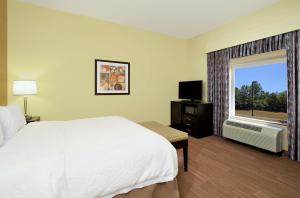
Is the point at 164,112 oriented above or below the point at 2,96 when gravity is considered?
below

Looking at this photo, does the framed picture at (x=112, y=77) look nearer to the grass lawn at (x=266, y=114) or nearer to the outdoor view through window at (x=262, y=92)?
the outdoor view through window at (x=262, y=92)

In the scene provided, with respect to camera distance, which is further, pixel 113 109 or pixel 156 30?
pixel 156 30

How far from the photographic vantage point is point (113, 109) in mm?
3850

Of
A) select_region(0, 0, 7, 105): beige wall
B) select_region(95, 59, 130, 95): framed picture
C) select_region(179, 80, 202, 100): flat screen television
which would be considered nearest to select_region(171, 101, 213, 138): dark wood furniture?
select_region(179, 80, 202, 100): flat screen television

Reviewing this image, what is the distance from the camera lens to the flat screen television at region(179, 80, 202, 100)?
421 centimetres

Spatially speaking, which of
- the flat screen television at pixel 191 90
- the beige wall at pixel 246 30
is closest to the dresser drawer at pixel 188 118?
the flat screen television at pixel 191 90

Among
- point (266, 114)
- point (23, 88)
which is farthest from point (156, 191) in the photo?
point (266, 114)

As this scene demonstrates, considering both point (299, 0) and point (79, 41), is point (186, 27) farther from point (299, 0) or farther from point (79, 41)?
point (79, 41)

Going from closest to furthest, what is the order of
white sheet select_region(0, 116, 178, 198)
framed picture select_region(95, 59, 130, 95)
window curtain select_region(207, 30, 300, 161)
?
white sheet select_region(0, 116, 178, 198) < window curtain select_region(207, 30, 300, 161) < framed picture select_region(95, 59, 130, 95)

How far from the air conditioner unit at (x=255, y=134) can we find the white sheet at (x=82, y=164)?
7.68 ft

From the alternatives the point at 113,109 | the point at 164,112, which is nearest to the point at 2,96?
the point at 113,109

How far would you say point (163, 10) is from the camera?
10.4 feet

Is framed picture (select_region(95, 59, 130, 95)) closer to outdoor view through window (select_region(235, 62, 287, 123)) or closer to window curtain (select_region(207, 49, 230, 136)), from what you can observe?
window curtain (select_region(207, 49, 230, 136))

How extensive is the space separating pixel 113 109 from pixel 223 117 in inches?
107
